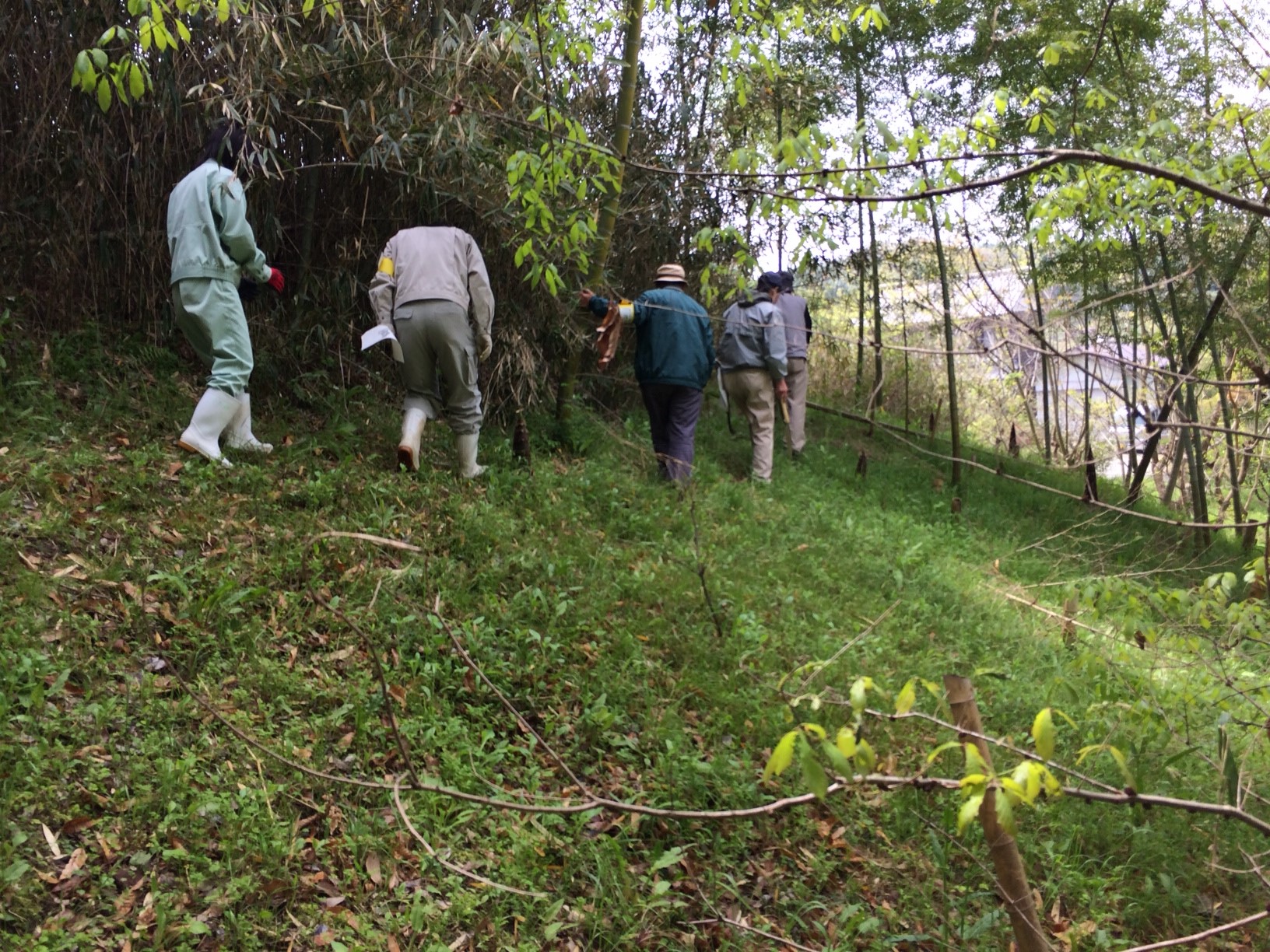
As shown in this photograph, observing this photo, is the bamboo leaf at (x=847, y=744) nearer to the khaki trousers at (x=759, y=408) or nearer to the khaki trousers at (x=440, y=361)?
the khaki trousers at (x=440, y=361)

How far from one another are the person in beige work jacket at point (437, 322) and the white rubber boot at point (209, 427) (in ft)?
3.12

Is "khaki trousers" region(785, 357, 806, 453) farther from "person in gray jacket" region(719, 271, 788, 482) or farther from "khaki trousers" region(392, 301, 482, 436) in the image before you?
"khaki trousers" region(392, 301, 482, 436)

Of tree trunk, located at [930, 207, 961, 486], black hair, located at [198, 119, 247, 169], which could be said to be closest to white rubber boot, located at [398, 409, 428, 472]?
black hair, located at [198, 119, 247, 169]

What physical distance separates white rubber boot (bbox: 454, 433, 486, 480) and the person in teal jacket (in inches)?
60.3

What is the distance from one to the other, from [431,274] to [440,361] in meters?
0.51

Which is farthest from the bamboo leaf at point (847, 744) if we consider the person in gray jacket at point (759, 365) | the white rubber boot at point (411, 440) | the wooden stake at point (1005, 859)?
the person in gray jacket at point (759, 365)

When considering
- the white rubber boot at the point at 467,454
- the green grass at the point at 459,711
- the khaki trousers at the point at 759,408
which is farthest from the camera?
the khaki trousers at the point at 759,408

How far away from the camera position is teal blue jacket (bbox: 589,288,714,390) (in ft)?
20.7

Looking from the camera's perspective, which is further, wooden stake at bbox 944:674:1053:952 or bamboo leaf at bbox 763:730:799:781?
wooden stake at bbox 944:674:1053:952

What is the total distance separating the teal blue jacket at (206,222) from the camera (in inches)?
180

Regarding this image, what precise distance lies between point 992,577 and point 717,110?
5294mm

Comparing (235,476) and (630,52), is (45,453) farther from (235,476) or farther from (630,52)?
(630,52)

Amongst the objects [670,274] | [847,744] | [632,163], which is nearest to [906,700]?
[847,744]

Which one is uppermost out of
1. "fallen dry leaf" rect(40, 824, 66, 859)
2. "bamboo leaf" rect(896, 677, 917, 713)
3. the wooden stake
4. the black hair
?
the black hair
